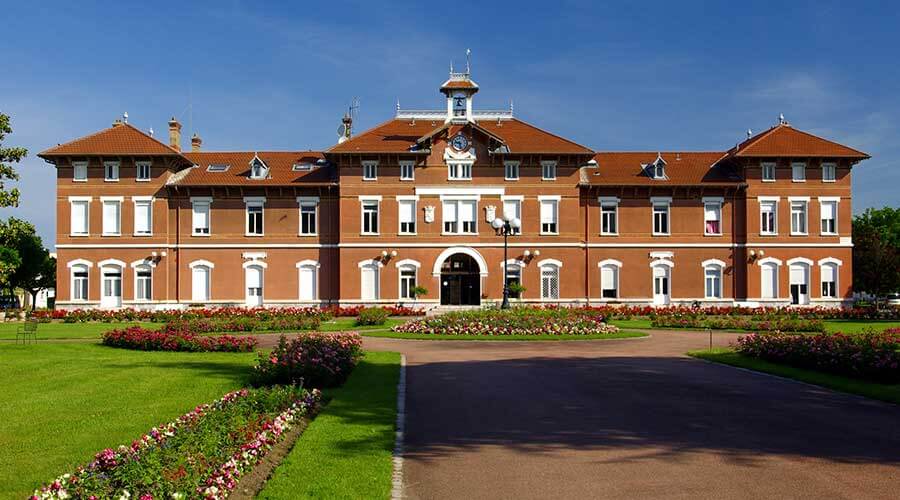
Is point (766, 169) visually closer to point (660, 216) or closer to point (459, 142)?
point (660, 216)

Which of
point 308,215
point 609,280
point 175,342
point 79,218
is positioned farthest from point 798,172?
point 79,218

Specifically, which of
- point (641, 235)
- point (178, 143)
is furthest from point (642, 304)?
point (178, 143)

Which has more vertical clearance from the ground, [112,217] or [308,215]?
[308,215]

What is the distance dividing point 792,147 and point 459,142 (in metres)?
19.3

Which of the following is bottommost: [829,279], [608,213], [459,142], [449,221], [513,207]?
[829,279]

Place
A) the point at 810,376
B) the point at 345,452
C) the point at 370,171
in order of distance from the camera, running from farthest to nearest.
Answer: the point at 370,171
the point at 810,376
the point at 345,452

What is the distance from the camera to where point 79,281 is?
4297cm

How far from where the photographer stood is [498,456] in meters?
9.04

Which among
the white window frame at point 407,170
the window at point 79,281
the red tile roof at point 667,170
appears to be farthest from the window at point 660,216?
the window at point 79,281

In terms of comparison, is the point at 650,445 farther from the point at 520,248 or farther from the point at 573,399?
the point at 520,248

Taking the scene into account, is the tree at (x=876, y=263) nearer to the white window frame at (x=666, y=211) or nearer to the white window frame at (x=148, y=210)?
the white window frame at (x=666, y=211)

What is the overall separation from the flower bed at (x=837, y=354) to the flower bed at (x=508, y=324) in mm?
7809

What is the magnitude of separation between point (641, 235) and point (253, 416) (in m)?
37.1

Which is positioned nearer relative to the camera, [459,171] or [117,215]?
[459,171]
